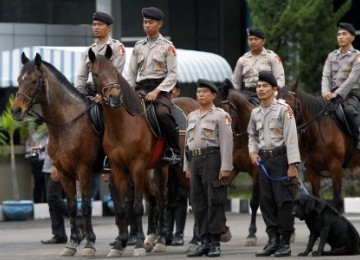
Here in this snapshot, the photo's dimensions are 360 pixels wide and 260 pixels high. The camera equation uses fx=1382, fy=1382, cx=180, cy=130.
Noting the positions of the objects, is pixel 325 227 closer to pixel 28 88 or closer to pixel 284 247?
pixel 284 247

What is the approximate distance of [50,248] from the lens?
19516 mm

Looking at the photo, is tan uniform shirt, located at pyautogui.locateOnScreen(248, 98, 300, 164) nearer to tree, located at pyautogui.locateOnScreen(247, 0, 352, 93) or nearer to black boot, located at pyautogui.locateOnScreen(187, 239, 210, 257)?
black boot, located at pyautogui.locateOnScreen(187, 239, 210, 257)

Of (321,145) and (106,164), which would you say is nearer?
(106,164)

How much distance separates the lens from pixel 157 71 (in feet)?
59.8

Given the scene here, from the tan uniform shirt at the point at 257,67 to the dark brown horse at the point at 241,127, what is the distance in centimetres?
82

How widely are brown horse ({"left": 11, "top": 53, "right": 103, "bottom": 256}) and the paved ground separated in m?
0.70

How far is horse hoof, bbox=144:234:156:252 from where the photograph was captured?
707 inches

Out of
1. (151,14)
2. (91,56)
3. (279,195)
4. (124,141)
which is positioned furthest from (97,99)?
(279,195)

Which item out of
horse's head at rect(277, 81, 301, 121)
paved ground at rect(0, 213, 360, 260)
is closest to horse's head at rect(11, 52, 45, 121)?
paved ground at rect(0, 213, 360, 260)

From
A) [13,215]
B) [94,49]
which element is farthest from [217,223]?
[13,215]

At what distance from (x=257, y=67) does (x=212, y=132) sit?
3.46 metres

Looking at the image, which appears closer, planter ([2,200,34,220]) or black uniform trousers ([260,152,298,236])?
black uniform trousers ([260,152,298,236])

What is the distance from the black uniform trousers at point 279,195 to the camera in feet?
53.4

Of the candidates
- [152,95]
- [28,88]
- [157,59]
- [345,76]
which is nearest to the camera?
[152,95]
